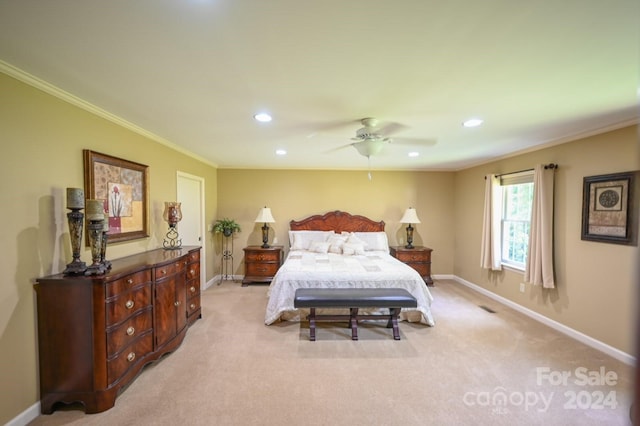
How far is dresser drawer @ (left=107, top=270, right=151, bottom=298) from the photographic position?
6.73ft

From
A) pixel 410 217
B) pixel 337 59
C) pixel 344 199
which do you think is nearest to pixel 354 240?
pixel 344 199

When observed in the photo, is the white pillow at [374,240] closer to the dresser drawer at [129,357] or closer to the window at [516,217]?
the window at [516,217]

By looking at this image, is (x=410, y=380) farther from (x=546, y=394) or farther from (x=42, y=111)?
(x=42, y=111)

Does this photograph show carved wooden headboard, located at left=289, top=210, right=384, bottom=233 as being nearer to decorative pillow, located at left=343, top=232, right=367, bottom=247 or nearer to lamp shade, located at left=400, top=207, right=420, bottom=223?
decorative pillow, located at left=343, top=232, right=367, bottom=247

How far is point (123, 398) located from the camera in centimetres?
215

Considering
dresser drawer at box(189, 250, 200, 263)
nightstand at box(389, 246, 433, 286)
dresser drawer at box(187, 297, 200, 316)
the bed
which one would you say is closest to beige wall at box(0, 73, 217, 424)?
dresser drawer at box(189, 250, 200, 263)

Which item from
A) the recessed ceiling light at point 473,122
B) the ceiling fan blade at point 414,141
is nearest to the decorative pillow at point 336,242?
the ceiling fan blade at point 414,141

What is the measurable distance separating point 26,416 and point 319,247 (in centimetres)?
394

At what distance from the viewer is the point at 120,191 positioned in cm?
275

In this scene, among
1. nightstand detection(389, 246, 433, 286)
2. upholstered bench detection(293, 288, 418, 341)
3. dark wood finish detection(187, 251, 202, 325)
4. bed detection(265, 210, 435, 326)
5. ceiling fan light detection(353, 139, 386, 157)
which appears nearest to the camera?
ceiling fan light detection(353, 139, 386, 157)

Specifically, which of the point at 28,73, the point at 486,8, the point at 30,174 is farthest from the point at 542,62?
the point at 30,174

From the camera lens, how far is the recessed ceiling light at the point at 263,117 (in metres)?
2.53

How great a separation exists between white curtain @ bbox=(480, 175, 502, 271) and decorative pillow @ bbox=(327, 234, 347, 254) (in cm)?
245

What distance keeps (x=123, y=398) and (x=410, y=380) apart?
2.42 meters
